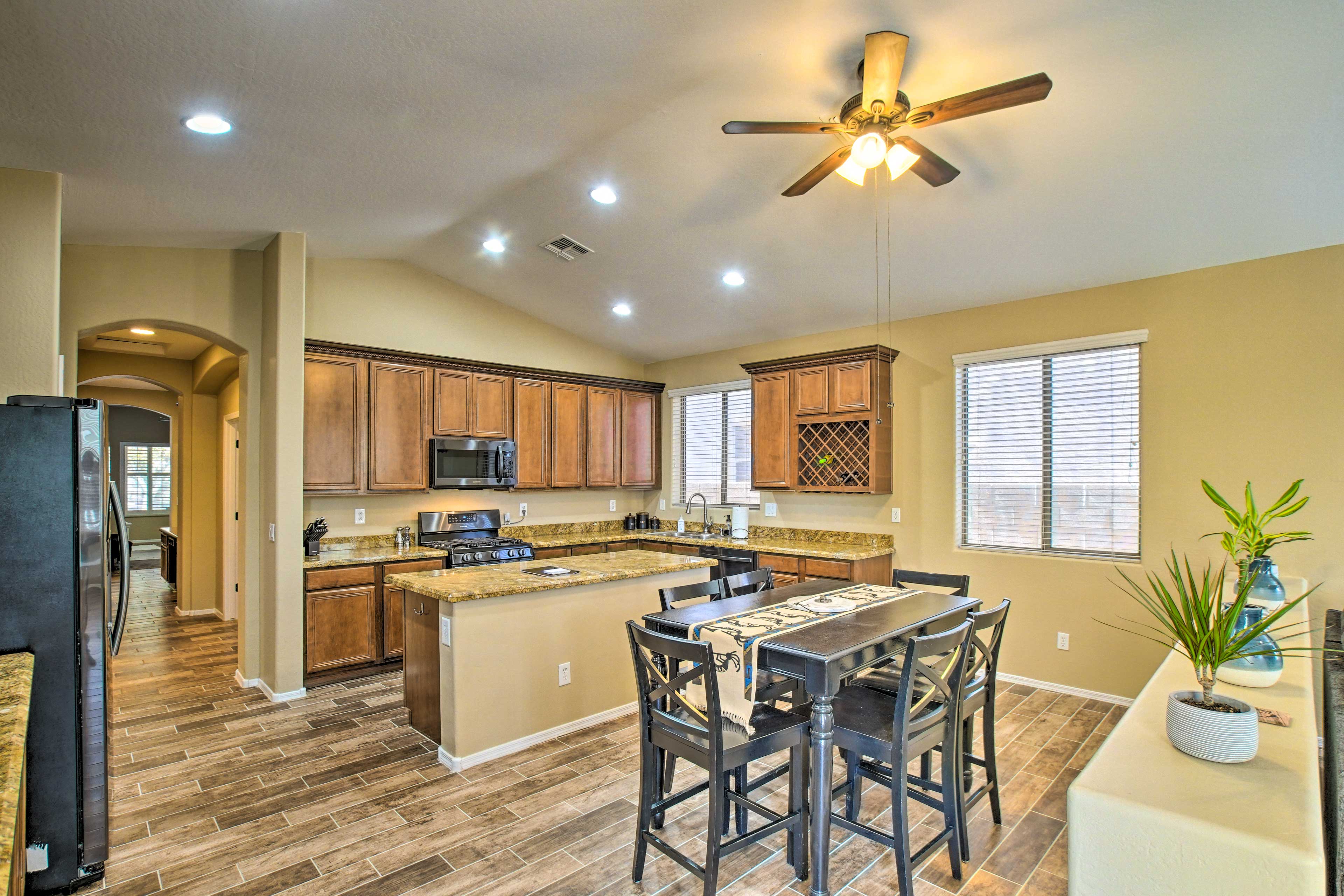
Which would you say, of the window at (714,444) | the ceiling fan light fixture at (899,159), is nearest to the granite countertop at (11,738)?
the ceiling fan light fixture at (899,159)

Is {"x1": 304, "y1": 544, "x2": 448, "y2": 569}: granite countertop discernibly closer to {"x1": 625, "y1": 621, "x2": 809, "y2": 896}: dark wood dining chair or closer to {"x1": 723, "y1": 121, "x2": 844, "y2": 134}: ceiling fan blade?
{"x1": 625, "y1": 621, "x2": 809, "y2": 896}: dark wood dining chair

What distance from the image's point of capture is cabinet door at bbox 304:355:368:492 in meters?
4.82

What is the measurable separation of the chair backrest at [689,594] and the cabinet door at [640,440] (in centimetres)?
336

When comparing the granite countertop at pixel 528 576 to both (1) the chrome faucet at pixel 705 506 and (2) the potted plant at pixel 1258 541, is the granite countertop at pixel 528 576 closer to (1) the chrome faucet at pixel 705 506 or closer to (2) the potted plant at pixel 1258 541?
(1) the chrome faucet at pixel 705 506

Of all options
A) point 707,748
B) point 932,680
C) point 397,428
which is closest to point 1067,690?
point 932,680

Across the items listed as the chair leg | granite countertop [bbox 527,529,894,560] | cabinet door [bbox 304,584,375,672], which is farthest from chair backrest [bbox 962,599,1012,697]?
cabinet door [bbox 304,584,375,672]

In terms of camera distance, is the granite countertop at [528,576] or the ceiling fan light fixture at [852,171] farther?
the granite countertop at [528,576]

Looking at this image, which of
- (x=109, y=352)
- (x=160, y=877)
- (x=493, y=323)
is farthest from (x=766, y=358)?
(x=109, y=352)

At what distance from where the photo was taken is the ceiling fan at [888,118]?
7.37 feet

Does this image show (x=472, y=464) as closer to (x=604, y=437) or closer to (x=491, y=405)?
(x=491, y=405)

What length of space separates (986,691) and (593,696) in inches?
83.3

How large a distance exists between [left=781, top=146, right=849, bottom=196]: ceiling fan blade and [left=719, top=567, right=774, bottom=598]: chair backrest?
184 cm

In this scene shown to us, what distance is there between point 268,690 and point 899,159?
4.84 metres

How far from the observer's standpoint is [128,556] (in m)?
2.63
